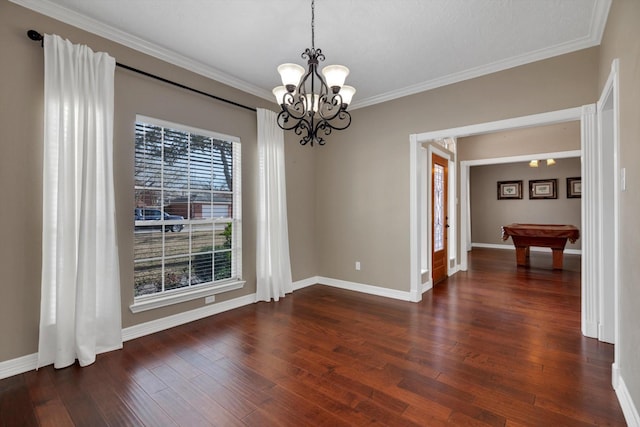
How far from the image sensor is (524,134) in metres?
6.00

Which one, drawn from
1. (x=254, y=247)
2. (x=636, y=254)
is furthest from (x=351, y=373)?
(x=254, y=247)

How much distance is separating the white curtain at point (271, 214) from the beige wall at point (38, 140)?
4.5 inches

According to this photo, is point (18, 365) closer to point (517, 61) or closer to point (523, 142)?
point (517, 61)

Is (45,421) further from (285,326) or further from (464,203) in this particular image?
(464,203)

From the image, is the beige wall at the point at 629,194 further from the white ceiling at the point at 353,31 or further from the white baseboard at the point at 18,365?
the white baseboard at the point at 18,365

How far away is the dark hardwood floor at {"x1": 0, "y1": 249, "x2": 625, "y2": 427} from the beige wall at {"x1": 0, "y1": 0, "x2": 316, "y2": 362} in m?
0.47

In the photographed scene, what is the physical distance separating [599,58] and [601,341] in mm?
2683

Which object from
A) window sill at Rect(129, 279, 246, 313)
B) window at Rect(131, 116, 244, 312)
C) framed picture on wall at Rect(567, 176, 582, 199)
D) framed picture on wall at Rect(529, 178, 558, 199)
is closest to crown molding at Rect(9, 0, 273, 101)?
window at Rect(131, 116, 244, 312)

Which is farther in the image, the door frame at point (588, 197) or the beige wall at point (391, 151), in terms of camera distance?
the beige wall at point (391, 151)

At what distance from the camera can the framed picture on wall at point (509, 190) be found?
8.63 m

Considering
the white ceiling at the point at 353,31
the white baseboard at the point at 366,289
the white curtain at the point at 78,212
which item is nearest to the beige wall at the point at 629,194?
the white ceiling at the point at 353,31

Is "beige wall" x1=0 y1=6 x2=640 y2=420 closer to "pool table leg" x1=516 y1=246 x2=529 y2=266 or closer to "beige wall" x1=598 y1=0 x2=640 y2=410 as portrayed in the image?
"beige wall" x1=598 y1=0 x2=640 y2=410

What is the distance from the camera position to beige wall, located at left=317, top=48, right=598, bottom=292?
308cm

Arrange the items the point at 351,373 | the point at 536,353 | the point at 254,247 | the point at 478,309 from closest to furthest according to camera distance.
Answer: the point at 351,373, the point at 536,353, the point at 478,309, the point at 254,247
